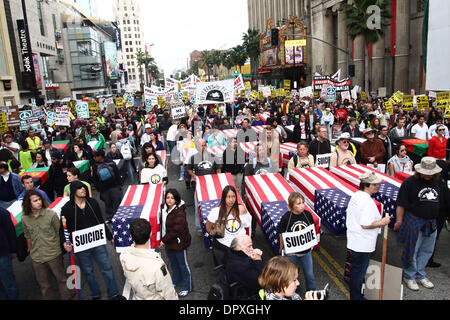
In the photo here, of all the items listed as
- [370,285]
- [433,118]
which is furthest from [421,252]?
[433,118]

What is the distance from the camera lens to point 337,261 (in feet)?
19.7

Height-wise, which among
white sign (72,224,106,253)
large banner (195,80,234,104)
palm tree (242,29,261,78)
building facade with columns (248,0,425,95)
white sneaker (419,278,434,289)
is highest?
palm tree (242,29,261,78)

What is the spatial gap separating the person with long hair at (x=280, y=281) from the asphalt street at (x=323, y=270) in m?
2.30

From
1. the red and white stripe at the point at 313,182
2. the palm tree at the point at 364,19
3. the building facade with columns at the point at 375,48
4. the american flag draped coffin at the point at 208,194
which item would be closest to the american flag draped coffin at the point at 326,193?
the red and white stripe at the point at 313,182

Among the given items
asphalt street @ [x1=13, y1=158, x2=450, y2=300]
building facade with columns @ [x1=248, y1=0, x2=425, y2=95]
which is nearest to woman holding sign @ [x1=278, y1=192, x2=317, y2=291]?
asphalt street @ [x1=13, y1=158, x2=450, y2=300]

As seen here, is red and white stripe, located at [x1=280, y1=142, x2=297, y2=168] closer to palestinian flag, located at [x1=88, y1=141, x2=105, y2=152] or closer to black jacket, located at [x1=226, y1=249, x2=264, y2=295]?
palestinian flag, located at [x1=88, y1=141, x2=105, y2=152]

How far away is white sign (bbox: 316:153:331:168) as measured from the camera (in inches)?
338

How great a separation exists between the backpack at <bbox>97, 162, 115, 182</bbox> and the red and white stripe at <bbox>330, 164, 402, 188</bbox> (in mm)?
4716

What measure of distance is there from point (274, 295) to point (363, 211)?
77.2 inches

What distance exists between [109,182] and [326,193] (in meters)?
4.46

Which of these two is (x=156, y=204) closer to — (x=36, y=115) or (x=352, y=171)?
(x=352, y=171)

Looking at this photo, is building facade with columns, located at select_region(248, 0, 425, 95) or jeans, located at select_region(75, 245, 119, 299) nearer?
jeans, located at select_region(75, 245, 119, 299)

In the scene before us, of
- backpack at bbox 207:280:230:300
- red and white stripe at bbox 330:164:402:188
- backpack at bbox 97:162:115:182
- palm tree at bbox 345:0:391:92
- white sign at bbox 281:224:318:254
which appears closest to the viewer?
backpack at bbox 207:280:230:300

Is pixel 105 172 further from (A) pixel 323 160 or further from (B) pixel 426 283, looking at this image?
(B) pixel 426 283
